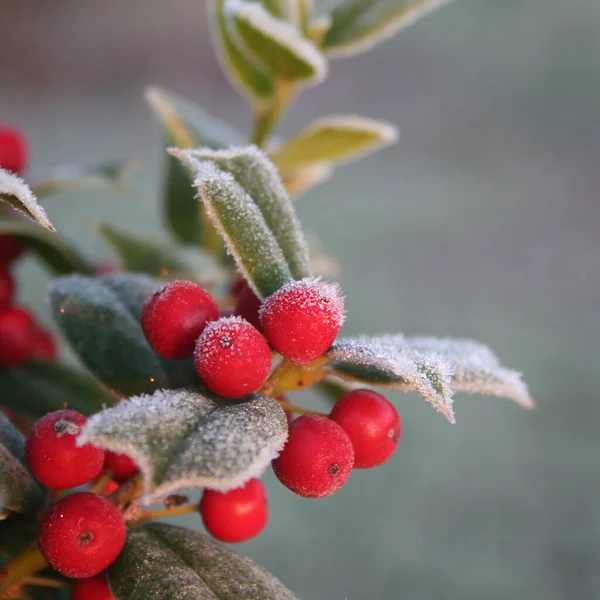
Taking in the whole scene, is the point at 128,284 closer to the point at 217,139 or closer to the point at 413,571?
the point at 217,139

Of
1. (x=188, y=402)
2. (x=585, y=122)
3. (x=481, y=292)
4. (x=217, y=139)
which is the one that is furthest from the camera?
(x=585, y=122)

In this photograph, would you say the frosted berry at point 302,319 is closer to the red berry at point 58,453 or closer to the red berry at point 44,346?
the red berry at point 58,453

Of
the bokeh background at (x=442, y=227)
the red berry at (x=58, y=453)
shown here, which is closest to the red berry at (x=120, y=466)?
the red berry at (x=58, y=453)

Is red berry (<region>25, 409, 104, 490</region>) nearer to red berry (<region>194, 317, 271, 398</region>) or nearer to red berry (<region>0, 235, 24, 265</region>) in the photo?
red berry (<region>194, 317, 271, 398</region>)

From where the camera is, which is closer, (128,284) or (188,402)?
(188,402)

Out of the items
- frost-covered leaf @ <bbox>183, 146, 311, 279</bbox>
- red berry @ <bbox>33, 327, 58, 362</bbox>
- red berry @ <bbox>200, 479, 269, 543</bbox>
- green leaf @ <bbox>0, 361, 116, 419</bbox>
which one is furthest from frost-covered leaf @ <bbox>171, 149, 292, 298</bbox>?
red berry @ <bbox>33, 327, 58, 362</bbox>

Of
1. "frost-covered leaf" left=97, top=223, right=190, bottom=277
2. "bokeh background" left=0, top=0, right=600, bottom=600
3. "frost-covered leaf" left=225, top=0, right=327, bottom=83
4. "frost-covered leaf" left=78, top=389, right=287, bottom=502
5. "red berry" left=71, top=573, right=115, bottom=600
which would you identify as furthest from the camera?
"bokeh background" left=0, top=0, right=600, bottom=600

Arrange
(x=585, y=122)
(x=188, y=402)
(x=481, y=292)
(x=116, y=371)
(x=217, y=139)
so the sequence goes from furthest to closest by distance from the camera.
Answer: (x=585, y=122) < (x=481, y=292) < (x=217, y=139) < (x=116, y=371) < (x=188, y=402)

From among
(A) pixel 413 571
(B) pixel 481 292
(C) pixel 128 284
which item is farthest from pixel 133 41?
(C) pixel 128 284
